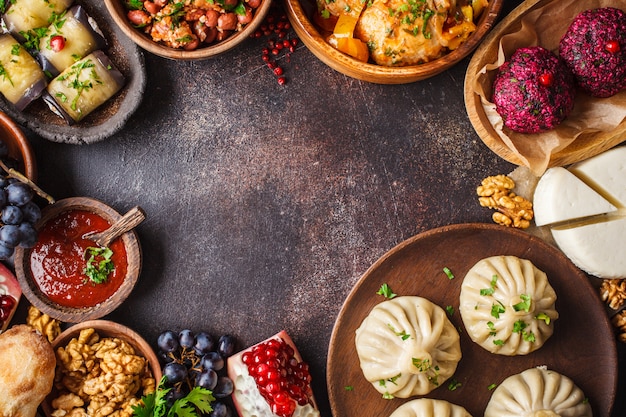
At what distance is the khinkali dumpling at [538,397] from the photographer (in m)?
2.91

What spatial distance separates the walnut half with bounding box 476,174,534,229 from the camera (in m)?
3.12

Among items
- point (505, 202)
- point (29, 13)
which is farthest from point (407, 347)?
point (29, 13)

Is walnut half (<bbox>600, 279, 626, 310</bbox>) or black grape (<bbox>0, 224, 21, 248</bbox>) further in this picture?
walnut half (<bbox>600, 279, 626, 310</bbox>)

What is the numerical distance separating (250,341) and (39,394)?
102 cm

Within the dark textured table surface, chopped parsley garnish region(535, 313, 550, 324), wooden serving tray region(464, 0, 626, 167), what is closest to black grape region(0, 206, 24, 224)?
the dark textured table surface

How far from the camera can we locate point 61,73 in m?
2.93

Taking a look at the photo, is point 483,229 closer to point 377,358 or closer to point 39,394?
point 377,358

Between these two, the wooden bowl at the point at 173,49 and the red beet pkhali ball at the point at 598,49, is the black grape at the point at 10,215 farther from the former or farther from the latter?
the red beet pkhali ball at the point at 598,49

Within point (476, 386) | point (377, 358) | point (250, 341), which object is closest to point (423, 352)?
point (377, 358)

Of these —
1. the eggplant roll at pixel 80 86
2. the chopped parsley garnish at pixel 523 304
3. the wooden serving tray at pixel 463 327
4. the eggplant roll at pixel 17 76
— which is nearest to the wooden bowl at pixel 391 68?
the wooden serving tray at pixel 463 327

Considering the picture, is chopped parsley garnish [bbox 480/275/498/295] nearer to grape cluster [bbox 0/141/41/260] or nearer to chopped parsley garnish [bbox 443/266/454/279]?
chopped parsley garnish [bbox 443/266/454/279]

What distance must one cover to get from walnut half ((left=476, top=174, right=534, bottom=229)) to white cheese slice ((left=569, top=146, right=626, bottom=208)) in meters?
0.31

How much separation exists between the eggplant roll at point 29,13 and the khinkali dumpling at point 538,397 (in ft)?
9.32

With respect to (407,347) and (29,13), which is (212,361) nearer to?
(407,347)
